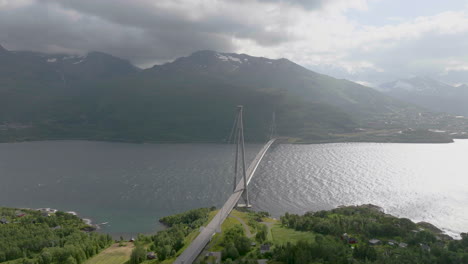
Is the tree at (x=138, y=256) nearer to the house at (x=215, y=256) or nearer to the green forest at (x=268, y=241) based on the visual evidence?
the green forest at (x=268, y=241)

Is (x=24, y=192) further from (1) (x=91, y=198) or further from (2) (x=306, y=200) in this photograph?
(2) (x=306, y=200)

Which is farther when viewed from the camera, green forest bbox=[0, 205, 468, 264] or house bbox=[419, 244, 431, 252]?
house bbox=[419, 244, 431, 252]

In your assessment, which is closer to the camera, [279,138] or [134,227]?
[134,227]

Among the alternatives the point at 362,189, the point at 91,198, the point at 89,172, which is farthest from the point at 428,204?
the point at 89,172

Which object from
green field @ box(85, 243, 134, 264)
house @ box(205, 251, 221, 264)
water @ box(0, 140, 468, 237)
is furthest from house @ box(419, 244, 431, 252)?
green field @ box(85, 243, 134, 264)

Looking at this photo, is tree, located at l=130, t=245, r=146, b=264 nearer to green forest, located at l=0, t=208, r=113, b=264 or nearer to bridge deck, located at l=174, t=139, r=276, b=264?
bridge deck, located at l=174, t=139, r=276, b=264

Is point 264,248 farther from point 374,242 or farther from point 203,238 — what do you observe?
point 374,242
